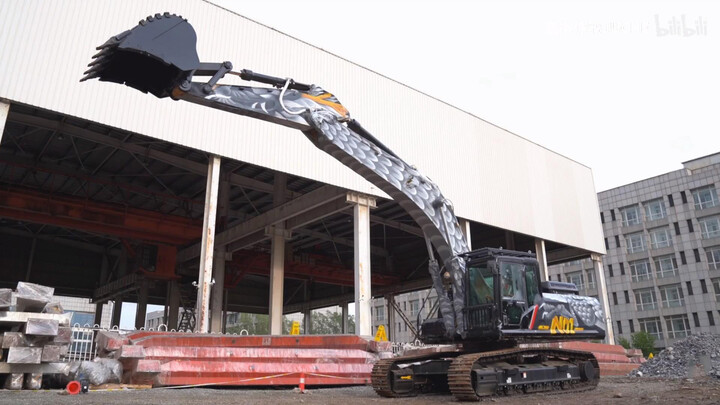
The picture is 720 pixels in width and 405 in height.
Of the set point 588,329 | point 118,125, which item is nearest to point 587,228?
point 588,329

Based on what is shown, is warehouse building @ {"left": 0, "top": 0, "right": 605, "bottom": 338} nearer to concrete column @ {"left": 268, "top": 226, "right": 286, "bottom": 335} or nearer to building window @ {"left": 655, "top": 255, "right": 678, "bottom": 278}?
concrete column @ {"left": 268, "top": 226, "right": 286, "bottom": 335}

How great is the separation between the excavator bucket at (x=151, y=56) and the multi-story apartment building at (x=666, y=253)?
61.3 meters

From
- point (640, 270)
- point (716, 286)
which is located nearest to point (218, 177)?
point (716, 286)

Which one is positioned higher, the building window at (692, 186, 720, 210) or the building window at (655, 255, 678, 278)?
the building window at (692, 186, 720, 210)

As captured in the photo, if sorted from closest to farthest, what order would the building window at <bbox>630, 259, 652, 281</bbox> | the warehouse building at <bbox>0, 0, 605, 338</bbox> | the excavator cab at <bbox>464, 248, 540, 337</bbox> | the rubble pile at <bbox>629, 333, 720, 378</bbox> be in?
the excavator cab at <bbox>464, 248, 540, 337</bbox>, the rubble pile at <bbox>629, 333, 720, 378</bbox>, the warehouse building at <bbox>0, 0, 605, 338</bbox>, the building window at <bbox>630, 259, 652, 281</bbox>

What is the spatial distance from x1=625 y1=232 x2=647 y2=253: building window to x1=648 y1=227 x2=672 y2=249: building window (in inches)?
40.0

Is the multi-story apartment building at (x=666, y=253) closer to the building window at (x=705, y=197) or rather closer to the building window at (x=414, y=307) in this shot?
the building window at (x=705, y=197)

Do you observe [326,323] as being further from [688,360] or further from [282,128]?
[688,360]

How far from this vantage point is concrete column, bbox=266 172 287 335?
22.9 meters

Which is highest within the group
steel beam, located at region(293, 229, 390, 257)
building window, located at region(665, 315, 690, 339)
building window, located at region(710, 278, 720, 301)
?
steel beam, located at region(293, 229, 390, 257)

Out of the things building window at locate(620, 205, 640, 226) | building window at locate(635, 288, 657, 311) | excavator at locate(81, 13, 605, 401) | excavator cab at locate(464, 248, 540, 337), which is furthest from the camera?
building window at locate(620, 205, 640, 226)

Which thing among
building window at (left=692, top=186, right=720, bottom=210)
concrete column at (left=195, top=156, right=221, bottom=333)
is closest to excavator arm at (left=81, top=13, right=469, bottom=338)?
concrete column at (left=195, top=156, right=221, bottom=333)

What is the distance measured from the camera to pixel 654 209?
62.2 meters

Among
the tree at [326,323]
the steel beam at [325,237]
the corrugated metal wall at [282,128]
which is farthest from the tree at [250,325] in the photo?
the corrugated metal wall at [282,128]
